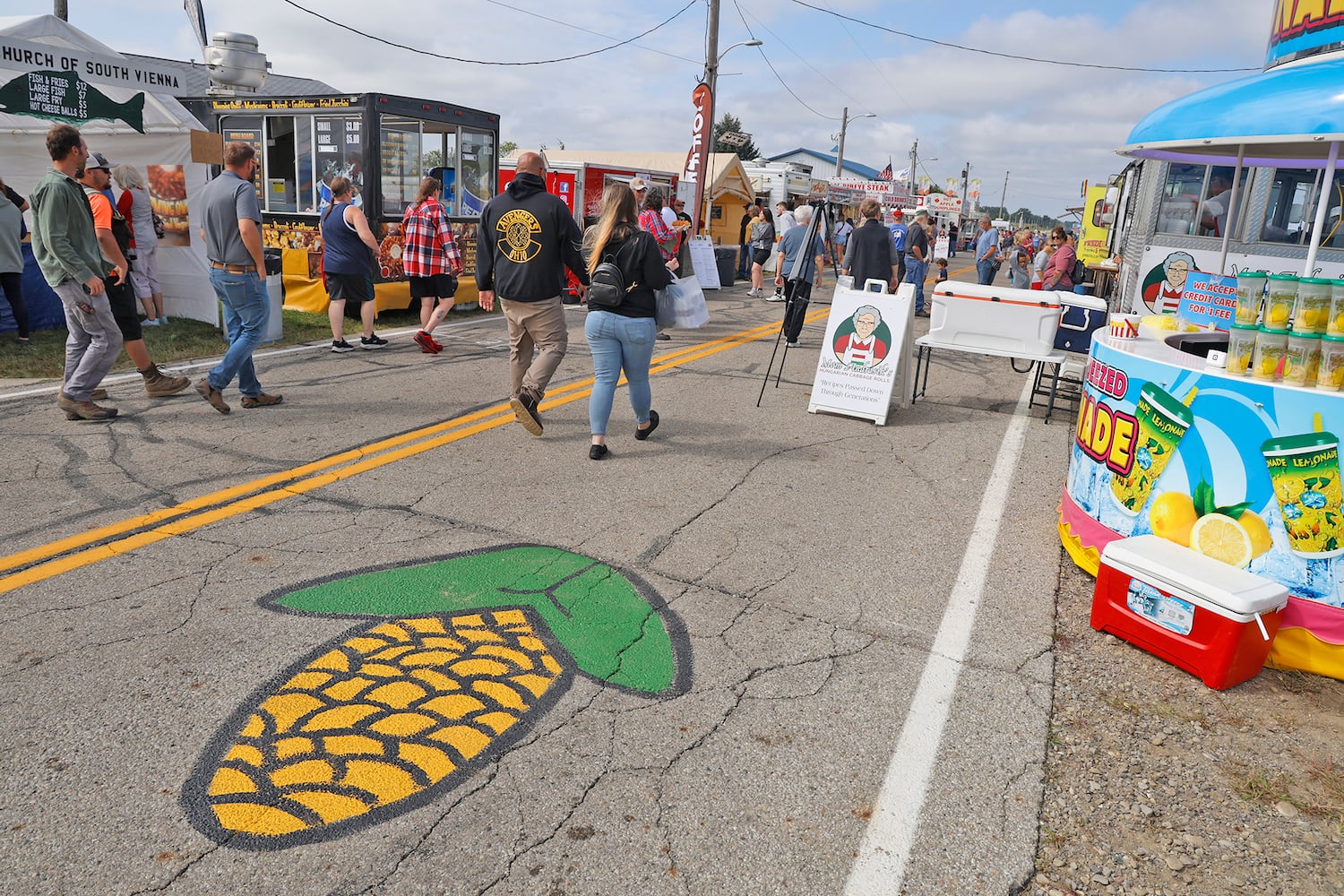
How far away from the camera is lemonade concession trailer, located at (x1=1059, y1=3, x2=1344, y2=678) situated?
3639 millimetres

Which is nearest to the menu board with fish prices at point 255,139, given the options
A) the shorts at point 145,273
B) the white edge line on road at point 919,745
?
the shorts at point 145,273

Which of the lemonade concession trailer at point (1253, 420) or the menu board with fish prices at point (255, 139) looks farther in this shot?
the menu board with fish prices at point (255, 139)

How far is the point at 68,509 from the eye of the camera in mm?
4699

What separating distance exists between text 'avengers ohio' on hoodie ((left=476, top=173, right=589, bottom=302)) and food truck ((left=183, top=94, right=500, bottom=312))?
620cm

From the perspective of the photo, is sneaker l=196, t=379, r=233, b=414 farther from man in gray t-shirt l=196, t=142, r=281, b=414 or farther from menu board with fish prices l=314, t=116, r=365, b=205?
menu board with fish prices l=314, t=116, r=365, b=205

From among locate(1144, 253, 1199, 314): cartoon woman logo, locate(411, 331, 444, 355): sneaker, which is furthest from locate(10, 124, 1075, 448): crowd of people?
locate(1144, 253, 1199, 314): cartoon woman logo

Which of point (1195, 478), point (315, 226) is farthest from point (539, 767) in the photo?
point (315, 226)

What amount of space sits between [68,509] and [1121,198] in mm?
19083

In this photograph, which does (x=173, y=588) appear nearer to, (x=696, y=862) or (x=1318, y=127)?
(x=696, y=862)

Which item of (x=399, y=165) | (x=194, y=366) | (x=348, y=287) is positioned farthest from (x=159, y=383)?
(x=399, y=165)

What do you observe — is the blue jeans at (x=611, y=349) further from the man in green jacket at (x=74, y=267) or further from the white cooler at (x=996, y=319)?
the man in green jacket at (x=74, y=267)

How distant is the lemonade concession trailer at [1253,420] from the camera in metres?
3.64

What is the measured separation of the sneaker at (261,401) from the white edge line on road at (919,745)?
213 inches

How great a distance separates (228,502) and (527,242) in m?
2.55
